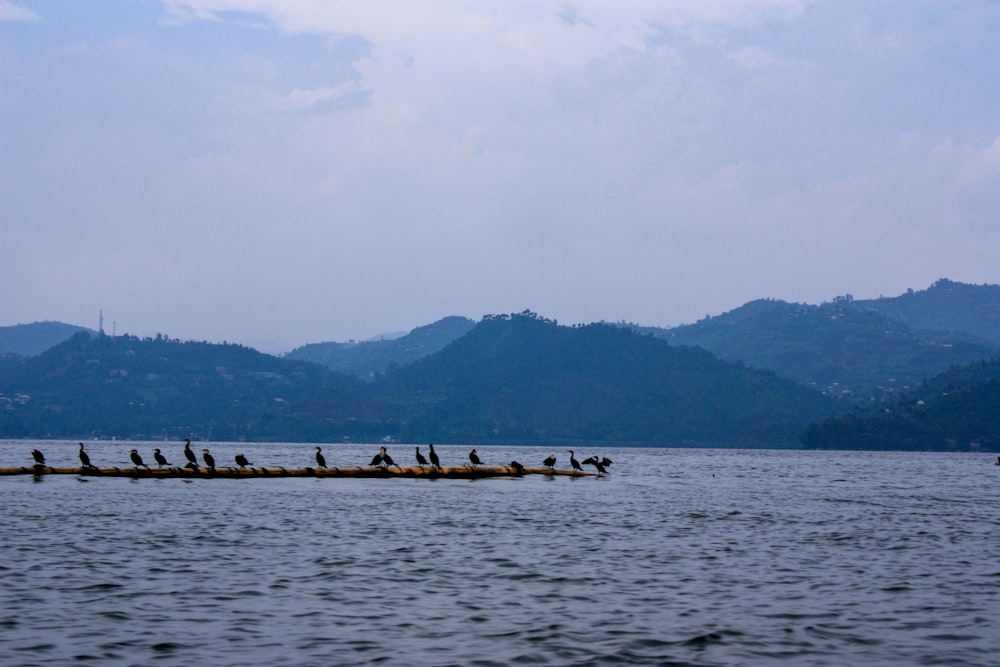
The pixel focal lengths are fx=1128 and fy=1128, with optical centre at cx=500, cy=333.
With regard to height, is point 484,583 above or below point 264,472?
below

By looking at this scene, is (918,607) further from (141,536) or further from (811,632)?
(141,536)

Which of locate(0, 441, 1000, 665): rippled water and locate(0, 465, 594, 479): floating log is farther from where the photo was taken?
locate(0, 465, 594, 479): floating log

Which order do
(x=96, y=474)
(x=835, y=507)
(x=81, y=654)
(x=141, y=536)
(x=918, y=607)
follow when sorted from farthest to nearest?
1. (x=96, y=474)
2. (x=835, y=507)
3. (x=141, y=536)
4. (x=918, y=607)
5. (x=81, y=654)

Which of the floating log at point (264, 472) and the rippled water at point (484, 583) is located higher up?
the floating log at point (264, 472)

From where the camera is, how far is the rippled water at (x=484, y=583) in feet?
63.1

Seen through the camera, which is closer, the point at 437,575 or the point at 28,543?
the point at 437,575

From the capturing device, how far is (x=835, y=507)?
53.2m

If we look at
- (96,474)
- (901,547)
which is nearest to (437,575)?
(901,547)

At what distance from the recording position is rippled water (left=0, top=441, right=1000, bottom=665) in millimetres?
19219

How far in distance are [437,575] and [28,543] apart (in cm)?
1277

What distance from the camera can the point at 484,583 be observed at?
2639cm

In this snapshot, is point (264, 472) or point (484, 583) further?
point (264, 472)

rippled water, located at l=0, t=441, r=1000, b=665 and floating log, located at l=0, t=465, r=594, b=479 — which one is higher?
floating log, located at l=0, t=465, r=594, b=479

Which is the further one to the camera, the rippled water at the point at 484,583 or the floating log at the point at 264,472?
the floating log at the point at 264,472
